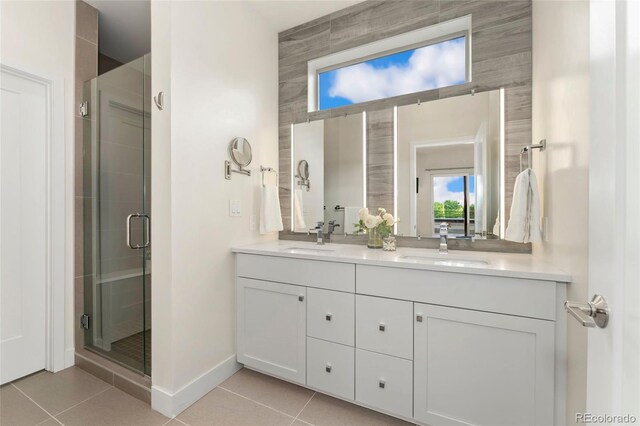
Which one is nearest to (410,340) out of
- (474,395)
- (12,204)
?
(474,395)

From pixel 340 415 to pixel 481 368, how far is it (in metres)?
0.82

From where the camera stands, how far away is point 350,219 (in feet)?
7.55

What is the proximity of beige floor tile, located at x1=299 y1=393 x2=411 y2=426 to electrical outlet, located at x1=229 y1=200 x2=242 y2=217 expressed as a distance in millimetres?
1312

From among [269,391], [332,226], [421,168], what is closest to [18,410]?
[269,391]

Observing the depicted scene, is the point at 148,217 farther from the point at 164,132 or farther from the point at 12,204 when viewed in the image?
the point at 12,204

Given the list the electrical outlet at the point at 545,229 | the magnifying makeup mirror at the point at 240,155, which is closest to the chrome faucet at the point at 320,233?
the magnifying makeup mirror at the point at 240,155

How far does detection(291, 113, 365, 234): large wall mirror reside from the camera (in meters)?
2.29

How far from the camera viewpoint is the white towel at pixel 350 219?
2281 millimetres

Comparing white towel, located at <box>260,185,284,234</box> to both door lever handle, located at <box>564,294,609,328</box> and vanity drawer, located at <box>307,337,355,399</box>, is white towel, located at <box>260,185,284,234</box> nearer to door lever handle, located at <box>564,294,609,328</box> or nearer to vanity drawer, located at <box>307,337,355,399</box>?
vanity drawer, located at <box>307,337,355,399</box>

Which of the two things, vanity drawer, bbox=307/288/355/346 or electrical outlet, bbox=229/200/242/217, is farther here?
electrical outlet, bbox=229/200/242/217

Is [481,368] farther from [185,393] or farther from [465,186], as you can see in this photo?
[185,393]

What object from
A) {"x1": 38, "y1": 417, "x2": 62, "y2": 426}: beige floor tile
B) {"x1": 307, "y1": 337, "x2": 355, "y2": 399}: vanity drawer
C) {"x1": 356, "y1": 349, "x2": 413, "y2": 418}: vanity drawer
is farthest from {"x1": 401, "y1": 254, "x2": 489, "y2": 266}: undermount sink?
{"x1": 38, "y1": 417, "x2": 62, "y2": 426}: beige floor tile

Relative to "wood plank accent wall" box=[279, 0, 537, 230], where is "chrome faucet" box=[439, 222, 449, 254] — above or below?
below

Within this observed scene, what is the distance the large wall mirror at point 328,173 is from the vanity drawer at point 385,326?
86 cm
